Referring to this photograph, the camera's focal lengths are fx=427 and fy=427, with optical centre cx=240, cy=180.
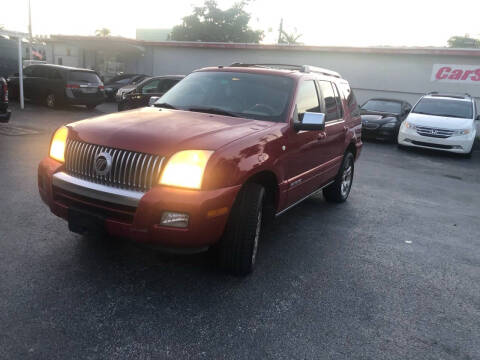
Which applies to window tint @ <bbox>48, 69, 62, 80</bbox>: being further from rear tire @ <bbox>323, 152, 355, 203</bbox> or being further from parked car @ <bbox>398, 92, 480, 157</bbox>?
rear tire @ <bbox>323, 152, 355, 203</bbox>

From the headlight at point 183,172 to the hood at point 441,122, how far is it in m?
10.3

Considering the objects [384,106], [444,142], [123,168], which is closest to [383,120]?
[384,106]

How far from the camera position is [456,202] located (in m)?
7.00

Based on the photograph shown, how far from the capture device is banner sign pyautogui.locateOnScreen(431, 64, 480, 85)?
1689 centimetres

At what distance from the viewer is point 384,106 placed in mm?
14844

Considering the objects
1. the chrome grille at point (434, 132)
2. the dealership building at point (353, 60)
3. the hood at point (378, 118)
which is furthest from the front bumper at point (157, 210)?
the dealership building at point (353, 60)

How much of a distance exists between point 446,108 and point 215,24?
108 ft

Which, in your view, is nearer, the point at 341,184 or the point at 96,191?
the point at 96,191

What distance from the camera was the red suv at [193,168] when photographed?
2967 mm

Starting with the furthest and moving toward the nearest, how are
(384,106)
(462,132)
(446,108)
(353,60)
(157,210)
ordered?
(353,60) → (384,106) → (446,108) → (462,132) → (157,210)

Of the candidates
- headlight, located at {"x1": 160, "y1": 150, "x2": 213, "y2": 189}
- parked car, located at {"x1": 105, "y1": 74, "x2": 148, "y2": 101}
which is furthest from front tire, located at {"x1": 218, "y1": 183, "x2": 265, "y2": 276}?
parked car, located at {"x1": 105, "y1": 74, "x2": 148, "y2": 101}

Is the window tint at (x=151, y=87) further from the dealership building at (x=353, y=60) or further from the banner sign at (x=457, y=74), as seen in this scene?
the banner sign at (x=457, y=74)

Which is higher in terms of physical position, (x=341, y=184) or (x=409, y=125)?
(x=409, y=125)

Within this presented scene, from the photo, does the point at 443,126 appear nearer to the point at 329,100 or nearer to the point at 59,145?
the point at 329,100
